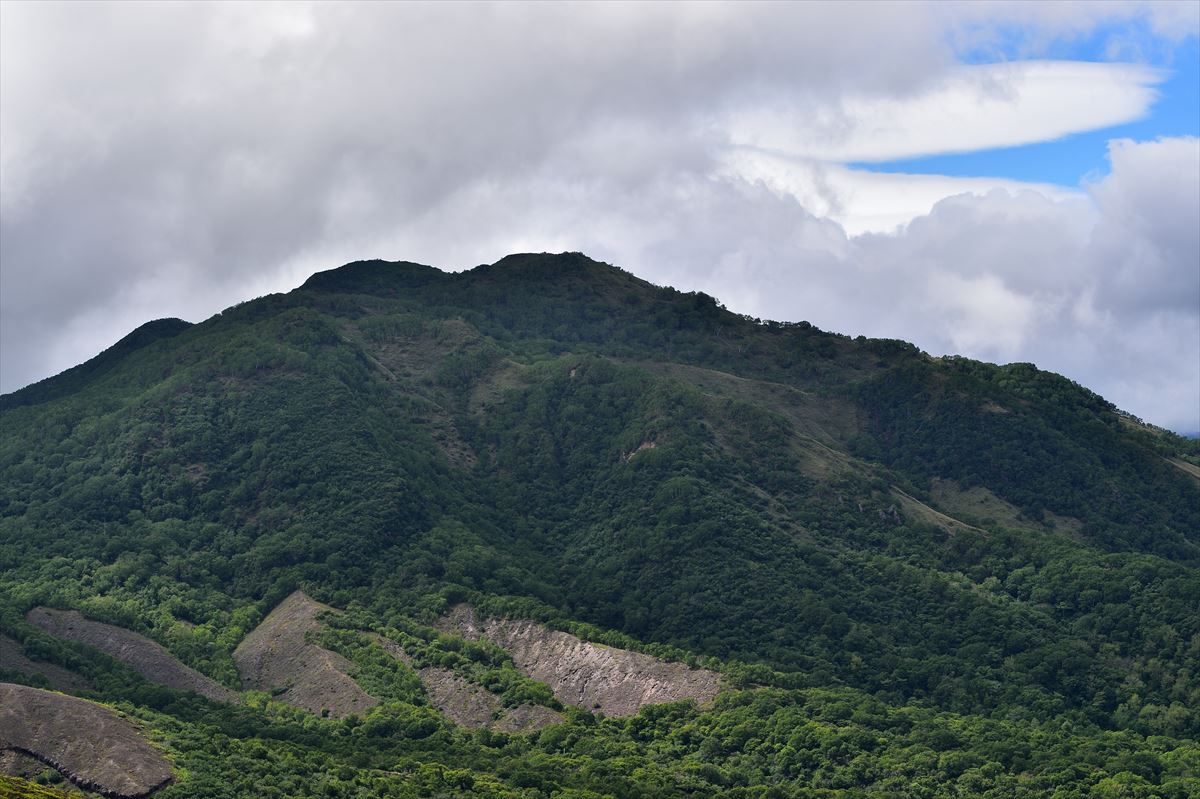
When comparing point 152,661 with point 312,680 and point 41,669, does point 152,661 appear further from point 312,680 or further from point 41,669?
point 312,680

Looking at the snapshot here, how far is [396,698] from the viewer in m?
186

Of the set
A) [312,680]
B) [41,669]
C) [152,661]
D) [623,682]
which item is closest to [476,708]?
[623,682]

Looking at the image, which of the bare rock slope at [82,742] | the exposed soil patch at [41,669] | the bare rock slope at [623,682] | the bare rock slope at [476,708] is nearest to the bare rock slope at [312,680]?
the bare rock slope at [476,708]

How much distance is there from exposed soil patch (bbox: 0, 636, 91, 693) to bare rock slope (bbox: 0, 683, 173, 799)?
22308mm

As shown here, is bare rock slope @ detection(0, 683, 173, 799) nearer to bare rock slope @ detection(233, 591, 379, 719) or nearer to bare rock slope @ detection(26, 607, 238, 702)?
bare rock slope @ detection(233, 591, 379, 719)

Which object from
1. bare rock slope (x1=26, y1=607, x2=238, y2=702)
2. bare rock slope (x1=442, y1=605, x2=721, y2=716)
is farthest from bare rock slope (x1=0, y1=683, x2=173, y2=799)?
bare rock slope (x1=442, y1=605, x2=721, y2=716)

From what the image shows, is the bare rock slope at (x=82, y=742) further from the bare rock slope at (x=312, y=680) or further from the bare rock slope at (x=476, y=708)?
the bare rock slope at (x=476, y=708)

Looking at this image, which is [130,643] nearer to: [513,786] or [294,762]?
[294,762]

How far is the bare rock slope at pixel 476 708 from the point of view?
601 ft

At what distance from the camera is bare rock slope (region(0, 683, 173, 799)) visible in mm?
139500

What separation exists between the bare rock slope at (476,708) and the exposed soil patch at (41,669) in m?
37.9

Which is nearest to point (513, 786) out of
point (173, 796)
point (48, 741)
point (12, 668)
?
point (173, 796)

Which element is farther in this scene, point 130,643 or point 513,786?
point 130,643

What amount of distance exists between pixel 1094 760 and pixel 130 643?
354 feet
